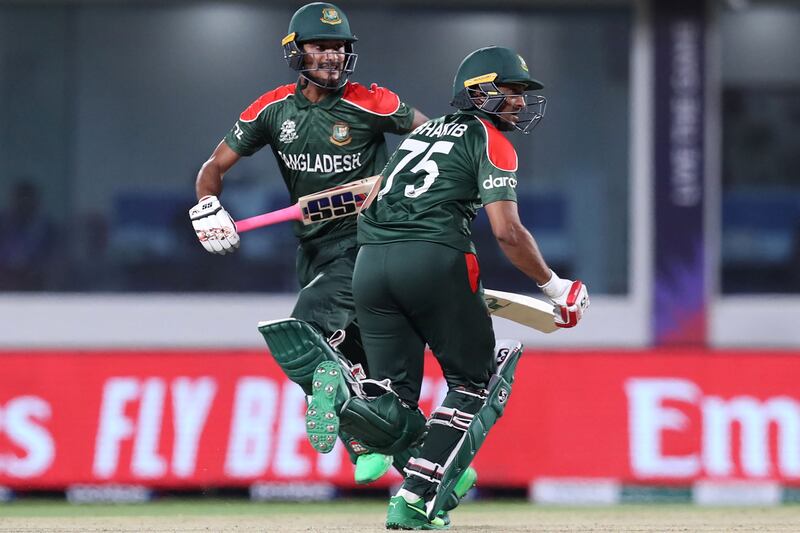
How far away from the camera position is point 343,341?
22.7ft

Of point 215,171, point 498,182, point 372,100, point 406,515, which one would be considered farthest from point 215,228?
point 406,515

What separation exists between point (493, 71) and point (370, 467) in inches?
72.4

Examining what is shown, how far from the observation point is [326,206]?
22.3 ft

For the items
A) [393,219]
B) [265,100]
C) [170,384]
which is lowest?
[170,384]

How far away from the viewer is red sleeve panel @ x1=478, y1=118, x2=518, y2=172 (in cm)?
600

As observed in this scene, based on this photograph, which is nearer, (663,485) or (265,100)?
(265,100)

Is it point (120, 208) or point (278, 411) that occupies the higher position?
point (120, 208)

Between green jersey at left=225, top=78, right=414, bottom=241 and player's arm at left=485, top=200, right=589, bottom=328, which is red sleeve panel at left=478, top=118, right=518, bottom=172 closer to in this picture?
player's arm at left=485, top=200, right=589, bottom=328

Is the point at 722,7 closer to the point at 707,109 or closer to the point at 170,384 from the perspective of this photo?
the point at 707,109

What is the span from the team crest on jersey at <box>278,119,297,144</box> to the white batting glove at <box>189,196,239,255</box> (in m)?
0.46

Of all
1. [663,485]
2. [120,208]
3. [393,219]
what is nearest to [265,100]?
[393,219]

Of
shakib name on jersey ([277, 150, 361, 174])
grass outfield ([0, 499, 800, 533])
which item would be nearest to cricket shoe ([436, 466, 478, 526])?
grass outfield ([0, 499, 800, 533])

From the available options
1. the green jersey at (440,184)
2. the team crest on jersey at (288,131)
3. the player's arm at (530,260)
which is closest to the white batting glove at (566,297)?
the player's arm at (530,260)

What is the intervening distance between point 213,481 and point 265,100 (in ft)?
12.1
